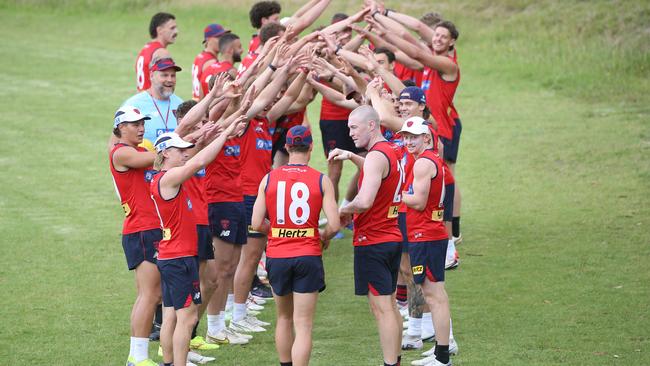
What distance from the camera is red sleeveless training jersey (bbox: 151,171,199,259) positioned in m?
9.51

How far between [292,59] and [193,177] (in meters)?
2.18

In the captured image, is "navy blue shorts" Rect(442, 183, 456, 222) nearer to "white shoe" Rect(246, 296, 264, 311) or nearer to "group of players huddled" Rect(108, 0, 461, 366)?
"group of players huddled" Rect(108, 0, 461, 366)

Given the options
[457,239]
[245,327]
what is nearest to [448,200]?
[457,239]

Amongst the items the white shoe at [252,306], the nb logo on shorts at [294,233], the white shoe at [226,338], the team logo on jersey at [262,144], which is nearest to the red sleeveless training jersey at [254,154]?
the team logo on jersey at [262,144]

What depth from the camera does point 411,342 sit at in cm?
1097

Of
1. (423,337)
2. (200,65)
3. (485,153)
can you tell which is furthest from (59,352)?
(485,153)

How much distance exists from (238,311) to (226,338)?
509mm

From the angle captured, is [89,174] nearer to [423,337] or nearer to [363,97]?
[363,97]

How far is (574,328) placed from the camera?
11.2 m

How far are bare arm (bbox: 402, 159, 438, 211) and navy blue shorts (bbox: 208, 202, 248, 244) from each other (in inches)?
88.0

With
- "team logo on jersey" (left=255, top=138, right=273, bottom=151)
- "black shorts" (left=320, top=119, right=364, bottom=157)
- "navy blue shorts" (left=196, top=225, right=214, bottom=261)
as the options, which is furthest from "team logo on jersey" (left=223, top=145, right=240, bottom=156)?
"black shorts" (left=320, top=119, right=364, bottom=157)

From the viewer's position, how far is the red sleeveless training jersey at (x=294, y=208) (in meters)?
9.21

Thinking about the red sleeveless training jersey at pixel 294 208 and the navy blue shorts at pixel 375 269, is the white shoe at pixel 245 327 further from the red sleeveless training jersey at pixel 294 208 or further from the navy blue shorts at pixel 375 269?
the red sleeveless training jersey at pixel 294 208

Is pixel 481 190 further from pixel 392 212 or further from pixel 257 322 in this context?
pixel 392 212
